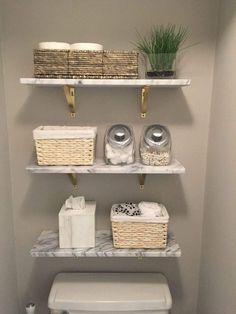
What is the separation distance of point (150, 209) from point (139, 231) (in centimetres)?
11

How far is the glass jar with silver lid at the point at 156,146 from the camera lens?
1.20 metres

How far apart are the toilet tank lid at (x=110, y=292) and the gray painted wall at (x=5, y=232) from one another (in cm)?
21

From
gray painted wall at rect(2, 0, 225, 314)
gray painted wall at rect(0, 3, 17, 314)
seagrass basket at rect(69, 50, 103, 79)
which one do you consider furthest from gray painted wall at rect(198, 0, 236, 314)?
gray painted wall at rect(0, 3, 17, 314)

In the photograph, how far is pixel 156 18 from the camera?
1.24m

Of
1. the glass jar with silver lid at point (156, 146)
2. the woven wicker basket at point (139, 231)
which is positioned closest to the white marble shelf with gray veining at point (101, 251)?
the woven wicker basket at point (139, 231)

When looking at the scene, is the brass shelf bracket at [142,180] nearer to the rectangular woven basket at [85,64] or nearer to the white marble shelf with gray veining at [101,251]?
the white marble shelf with gray veining at [101,251]

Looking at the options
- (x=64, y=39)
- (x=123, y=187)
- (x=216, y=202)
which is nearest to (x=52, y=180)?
(x=123, y=187)

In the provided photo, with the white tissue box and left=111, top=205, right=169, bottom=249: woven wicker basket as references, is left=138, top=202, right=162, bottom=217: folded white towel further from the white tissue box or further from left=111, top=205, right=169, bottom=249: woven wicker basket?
the white tissue box

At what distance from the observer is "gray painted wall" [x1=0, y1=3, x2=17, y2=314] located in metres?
1.26

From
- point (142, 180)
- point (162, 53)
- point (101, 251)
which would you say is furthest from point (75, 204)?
point (162, 53)

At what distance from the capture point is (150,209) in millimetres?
1265

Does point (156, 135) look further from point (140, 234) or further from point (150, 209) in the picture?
point (140, 234)

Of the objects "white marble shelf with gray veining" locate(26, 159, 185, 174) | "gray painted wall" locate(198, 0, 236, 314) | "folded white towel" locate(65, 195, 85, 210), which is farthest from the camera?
"folded white towel" locate(65, 195, 85, 210)

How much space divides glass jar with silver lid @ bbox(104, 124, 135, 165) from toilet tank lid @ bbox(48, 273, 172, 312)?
624 mm
